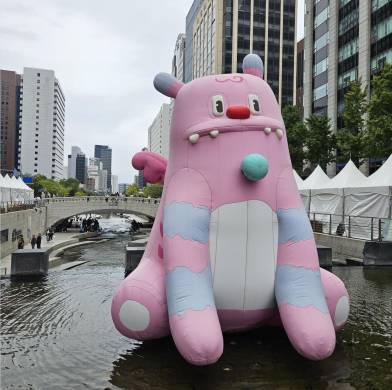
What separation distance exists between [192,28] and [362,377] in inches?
4394

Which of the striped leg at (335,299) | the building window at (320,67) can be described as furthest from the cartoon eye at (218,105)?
the building window at (320,67)

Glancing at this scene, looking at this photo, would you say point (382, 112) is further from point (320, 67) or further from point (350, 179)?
point (320, 67)

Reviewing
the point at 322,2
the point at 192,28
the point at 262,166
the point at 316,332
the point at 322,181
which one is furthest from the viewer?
the point at 192,28

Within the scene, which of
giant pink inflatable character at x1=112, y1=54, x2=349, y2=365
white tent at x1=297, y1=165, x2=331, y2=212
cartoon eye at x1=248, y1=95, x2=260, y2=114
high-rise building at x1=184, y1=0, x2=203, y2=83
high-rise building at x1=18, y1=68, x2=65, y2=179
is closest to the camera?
giant pink inflatable character at x1=112, y1=54, x2=349, y2=365

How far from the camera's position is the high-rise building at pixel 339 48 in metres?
39.2

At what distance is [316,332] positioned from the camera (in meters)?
5.32

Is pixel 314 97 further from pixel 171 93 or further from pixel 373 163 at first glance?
pixel 171 93

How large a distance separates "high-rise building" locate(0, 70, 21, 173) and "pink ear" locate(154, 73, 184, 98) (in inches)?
5484

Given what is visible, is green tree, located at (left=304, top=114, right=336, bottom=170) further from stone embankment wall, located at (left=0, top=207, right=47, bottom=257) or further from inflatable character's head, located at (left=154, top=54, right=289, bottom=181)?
inflatable character's head, located at (left=154, top=54, right=289, bottom=181)

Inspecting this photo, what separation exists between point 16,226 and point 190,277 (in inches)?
992

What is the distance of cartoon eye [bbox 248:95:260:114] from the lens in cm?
633

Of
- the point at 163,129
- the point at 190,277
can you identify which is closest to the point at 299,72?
the point at 163,129

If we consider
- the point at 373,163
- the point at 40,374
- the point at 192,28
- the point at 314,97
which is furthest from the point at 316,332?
the point at 192,28

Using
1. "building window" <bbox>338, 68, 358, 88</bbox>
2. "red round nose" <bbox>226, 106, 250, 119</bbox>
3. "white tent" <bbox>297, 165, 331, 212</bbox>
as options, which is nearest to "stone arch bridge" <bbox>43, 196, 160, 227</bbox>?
"building window" <bbox>338, 68, 358, 88</bbox>
